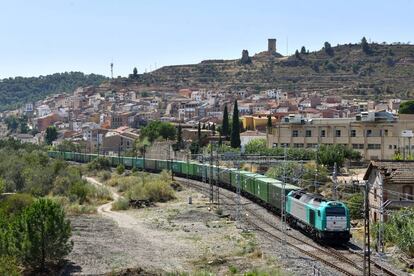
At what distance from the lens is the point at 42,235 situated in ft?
90.6

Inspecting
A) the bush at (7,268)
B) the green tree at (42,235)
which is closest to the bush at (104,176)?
the green tree at (42,235)

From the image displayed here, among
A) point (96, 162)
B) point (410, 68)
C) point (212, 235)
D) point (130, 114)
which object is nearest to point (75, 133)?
point (130, 114)

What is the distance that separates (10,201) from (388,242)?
25.4 m

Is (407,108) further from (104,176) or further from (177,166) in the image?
(104,176)

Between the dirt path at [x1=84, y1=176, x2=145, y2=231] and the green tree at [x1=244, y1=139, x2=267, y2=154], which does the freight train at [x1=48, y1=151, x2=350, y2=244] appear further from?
the green tree at [x1=244, y1=139, x2=267, y2=154]

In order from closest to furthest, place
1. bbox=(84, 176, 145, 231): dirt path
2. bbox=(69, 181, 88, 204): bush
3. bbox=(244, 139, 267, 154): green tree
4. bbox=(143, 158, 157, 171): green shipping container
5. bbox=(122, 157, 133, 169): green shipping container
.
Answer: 1. bbox=(84, 176, 145, 231): dirt path
2. bbox=(69, 181, 88, 204): bush
3. bbox=(244, 139, 267, 154): green tree
4. bbox=(143, 158, 157, 171): green shipping container
5. bbox=(122, 157, 133, 169): green shipping container

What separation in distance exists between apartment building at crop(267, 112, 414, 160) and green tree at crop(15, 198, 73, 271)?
1657 inches

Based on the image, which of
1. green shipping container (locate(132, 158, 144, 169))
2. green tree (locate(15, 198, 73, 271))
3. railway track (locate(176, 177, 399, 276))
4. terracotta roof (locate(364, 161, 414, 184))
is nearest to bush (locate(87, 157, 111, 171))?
green shipping container (locate(132, 158, 144, 169))

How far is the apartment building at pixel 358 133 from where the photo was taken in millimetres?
68938

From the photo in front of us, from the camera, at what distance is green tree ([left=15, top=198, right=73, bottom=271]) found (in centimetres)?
2741

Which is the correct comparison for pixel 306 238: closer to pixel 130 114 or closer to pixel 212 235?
pixel 212 235

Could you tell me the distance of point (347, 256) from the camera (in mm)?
26531

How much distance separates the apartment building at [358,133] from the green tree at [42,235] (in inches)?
1657

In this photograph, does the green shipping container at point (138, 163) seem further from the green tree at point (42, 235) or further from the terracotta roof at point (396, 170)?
the green tree at point (42, 235)
